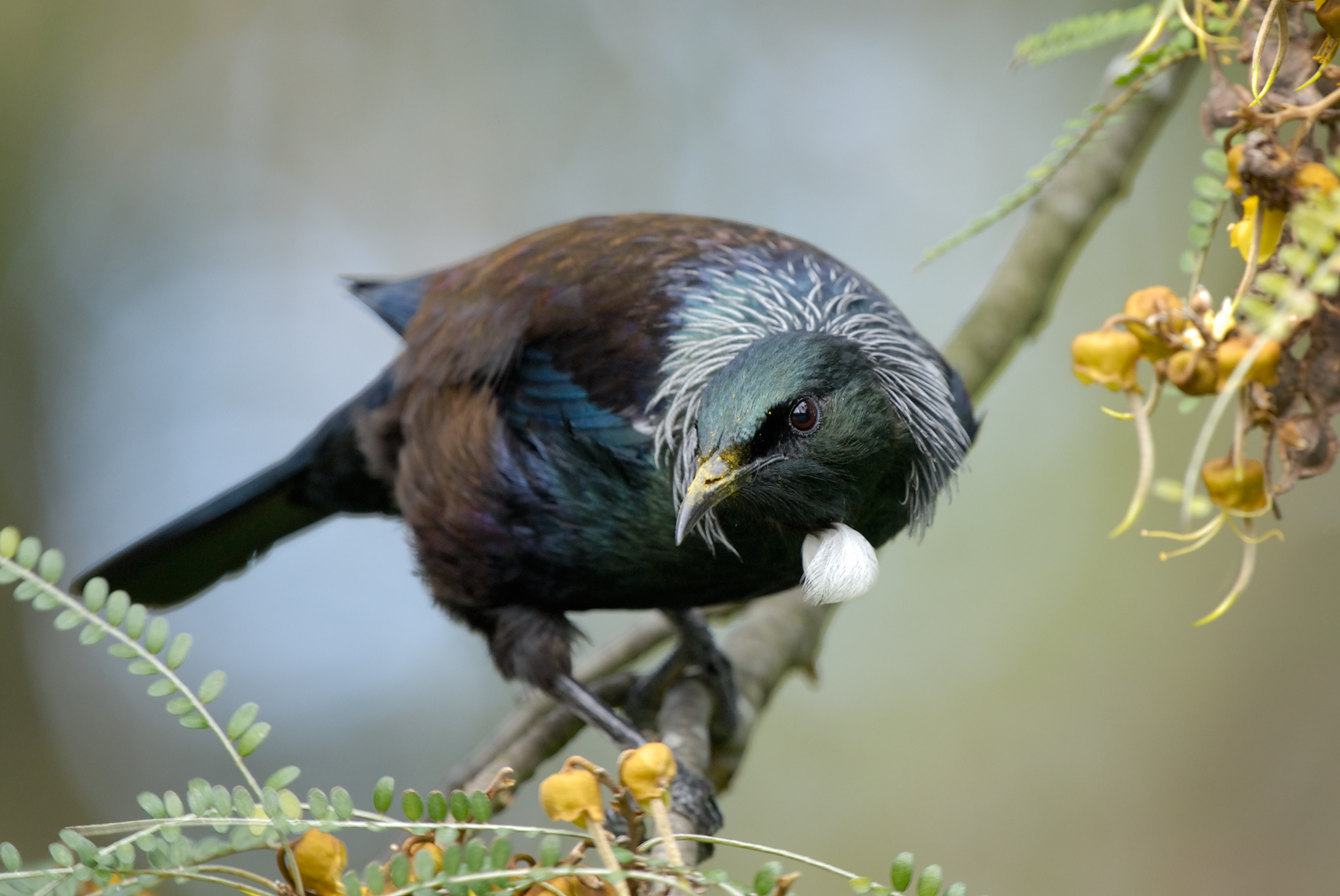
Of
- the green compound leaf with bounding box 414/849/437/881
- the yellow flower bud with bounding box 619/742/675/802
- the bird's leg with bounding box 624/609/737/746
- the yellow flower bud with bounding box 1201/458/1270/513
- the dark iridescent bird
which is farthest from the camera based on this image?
the bird's leg with bounding box 624/609/737/746

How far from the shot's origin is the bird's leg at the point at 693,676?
278cm

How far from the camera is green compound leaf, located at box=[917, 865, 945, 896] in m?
1.05

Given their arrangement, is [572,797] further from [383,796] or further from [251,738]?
[251,738]

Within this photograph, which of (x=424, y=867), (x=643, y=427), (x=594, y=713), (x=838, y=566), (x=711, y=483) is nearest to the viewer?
(x=424, y=867)

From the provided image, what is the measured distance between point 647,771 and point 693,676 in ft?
5.69

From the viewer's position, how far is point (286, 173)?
7445 millimetres

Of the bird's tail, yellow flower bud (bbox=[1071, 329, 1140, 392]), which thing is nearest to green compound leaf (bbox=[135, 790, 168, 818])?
yellow flower bud (bbox=[1071, 329, 1140, 392])

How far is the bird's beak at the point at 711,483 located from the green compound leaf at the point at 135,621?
0.82 meters

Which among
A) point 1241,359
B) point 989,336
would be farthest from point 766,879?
point 989,336

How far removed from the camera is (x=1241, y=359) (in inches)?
44.6

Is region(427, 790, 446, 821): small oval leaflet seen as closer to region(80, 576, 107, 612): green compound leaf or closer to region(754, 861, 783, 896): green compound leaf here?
region(754, 861, 783, 896): green compound leaf

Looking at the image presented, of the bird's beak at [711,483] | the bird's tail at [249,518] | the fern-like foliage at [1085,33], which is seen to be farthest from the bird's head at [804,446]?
the bird's tail at [249,518]

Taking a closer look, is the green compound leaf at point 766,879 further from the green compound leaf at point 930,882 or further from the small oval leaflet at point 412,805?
the small oval leaflet at point 412,805

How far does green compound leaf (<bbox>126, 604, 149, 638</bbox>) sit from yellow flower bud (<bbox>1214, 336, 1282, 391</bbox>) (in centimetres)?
115
